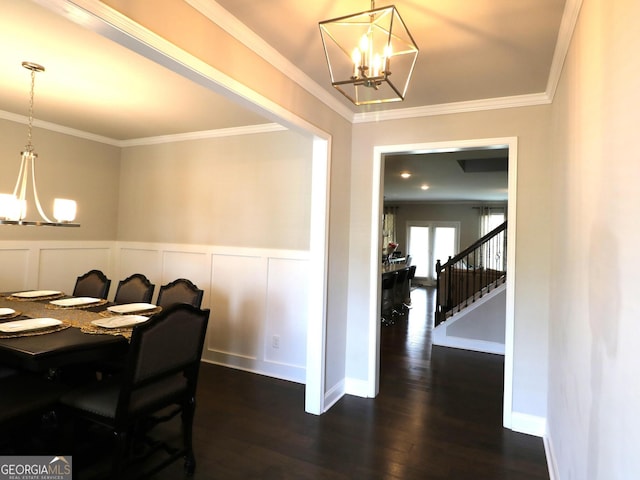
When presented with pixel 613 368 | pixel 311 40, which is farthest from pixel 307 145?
pixel 613 368

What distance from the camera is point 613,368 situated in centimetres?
112

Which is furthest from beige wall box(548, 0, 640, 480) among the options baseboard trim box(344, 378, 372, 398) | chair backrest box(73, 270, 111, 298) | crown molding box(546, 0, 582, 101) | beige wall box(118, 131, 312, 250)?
chair backrest box(73, 270, 111, 298)

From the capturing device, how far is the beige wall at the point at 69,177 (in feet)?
13.2

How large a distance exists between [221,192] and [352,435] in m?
2.81

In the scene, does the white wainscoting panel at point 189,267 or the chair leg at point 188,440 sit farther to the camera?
the white wainscoting panel at point 189,267

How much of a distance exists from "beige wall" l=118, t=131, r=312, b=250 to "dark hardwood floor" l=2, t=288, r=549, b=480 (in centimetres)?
154

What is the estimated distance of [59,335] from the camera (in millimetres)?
2260

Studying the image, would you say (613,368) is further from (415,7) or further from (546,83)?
(546,83)

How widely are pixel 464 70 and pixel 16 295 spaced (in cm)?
401

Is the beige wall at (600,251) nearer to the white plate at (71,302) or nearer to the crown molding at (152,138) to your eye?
the crown molding at (152,138)

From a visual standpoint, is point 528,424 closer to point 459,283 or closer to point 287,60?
point 459,283

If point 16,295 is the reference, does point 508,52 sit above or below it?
above

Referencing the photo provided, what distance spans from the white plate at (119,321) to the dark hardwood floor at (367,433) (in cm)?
93

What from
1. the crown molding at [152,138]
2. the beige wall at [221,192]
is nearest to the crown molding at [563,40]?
the beige wall at [221,192]
